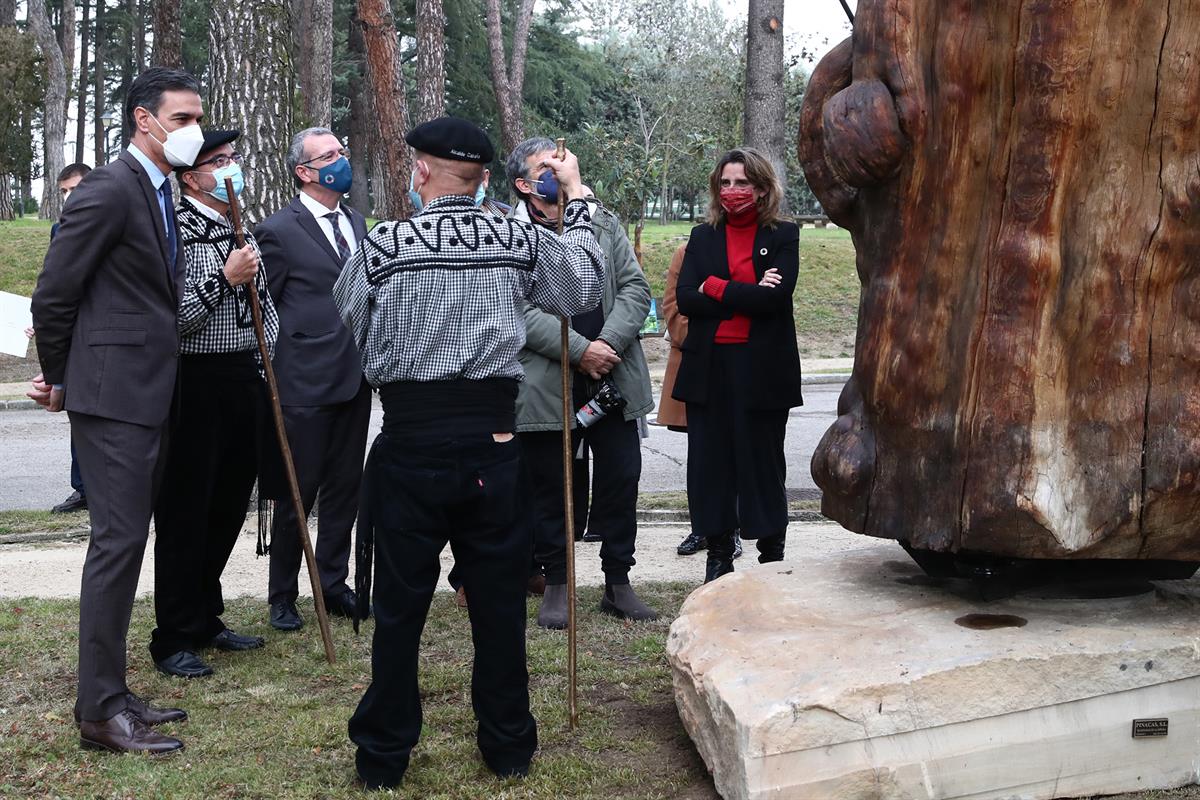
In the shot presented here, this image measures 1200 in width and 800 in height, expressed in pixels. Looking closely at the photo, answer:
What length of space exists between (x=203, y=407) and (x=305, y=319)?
742mm

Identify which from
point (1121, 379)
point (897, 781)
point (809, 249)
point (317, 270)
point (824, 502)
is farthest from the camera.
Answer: point (809, 249)

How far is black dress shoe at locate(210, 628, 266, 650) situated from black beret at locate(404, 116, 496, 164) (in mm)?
2390

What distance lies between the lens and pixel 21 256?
2056 centimetres

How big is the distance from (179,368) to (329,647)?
3.86ft

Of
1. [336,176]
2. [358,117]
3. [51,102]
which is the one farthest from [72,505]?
[358,117]

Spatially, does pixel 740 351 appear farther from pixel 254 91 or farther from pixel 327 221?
pixel 254 91

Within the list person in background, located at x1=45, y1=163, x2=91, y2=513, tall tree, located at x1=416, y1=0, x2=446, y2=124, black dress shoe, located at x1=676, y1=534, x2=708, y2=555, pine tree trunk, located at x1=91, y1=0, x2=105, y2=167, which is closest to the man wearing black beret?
black dress shoe, located at x1=676, y1=534, x2=708, y2=555

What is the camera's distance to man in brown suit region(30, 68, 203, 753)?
4.13 meters

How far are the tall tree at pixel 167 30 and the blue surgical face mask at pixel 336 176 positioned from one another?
7.84 m

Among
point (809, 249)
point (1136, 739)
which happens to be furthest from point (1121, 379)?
point (809, 249)

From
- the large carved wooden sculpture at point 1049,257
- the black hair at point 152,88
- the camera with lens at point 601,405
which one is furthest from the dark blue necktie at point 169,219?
the large carved wooden sculpture at point 1049,257

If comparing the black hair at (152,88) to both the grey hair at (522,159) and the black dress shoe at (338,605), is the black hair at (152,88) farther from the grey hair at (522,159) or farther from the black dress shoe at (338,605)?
the black dress shoe at (338,605)

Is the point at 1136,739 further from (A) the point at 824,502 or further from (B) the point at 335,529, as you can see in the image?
(B) the point at 335,529

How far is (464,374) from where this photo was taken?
3.73 m
